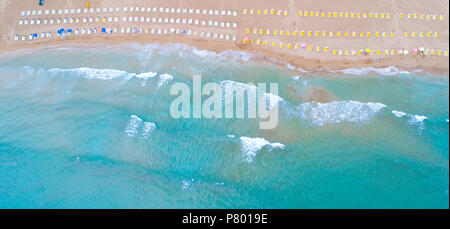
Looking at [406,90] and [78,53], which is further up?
[78,53]

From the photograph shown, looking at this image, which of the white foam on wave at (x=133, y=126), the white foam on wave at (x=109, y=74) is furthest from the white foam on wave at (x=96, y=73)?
the white foam on wave at (x=133, y=126)

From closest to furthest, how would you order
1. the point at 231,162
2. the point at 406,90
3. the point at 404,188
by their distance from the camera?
1. the point at 404,188
2. the point at 231,162
3. the point at 406,90

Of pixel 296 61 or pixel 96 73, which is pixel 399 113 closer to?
pixel 296 61

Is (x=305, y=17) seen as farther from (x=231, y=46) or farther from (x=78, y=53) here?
(x=78, y=53)

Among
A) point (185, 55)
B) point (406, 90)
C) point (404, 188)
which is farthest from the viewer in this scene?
point (185, 55)

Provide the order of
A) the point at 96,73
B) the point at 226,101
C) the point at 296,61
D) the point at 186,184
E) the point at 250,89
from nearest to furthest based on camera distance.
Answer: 1. the point at 186,184
2. the point at 226,101
3. the point at 250,89
4. the point at 296,61
5. the point at 96,73

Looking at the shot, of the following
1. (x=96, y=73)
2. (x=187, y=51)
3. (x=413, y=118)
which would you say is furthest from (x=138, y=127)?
(x=413, y=118)
